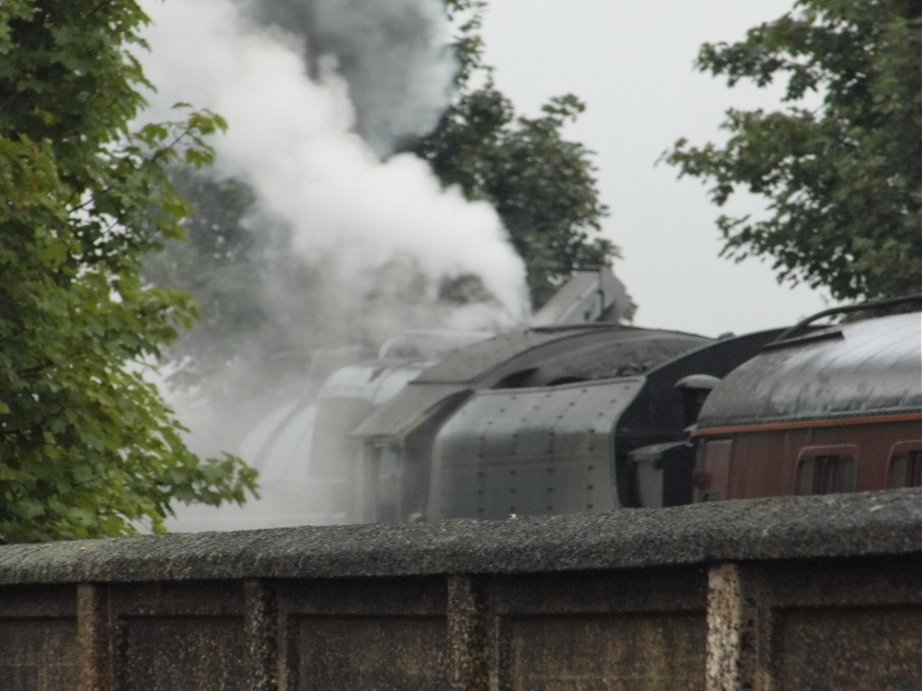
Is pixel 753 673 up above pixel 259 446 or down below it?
below

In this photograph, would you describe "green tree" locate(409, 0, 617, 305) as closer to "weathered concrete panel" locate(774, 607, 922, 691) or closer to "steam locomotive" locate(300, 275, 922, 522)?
"steam locomotive" locate(300, 275, 922, 522)

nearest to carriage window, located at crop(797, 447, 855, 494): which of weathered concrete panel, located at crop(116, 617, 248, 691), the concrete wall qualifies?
the concrete wall

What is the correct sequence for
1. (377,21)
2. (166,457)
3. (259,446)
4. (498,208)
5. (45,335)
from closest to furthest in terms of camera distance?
(45,335), (166,457), (259,446), (498,208), (377,21)

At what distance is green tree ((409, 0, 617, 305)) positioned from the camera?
48.9 metres

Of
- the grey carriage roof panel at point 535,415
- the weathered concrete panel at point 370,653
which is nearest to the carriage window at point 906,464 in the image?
the grey carriage roof panel at point 535,415

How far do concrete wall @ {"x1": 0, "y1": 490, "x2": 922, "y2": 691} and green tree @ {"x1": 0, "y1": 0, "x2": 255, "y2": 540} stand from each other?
4846 millimetres

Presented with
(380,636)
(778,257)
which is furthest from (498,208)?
(380,636)

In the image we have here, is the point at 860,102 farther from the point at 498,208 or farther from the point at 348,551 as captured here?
the point at 348,551

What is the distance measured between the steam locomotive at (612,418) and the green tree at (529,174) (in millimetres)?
17155

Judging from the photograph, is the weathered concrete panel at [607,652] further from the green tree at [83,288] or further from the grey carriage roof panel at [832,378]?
the grey carriage roof panel at [832,378]

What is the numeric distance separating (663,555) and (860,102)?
29.8 meters

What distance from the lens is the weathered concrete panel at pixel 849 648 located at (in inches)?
143

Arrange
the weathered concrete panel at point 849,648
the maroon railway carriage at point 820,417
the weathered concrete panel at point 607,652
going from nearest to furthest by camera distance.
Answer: the weathered concrete panel at point 849,648
the weathered concrete panel at point 607,652
the maroon railway carriage at point 820,417

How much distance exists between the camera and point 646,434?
2059 centimetres
